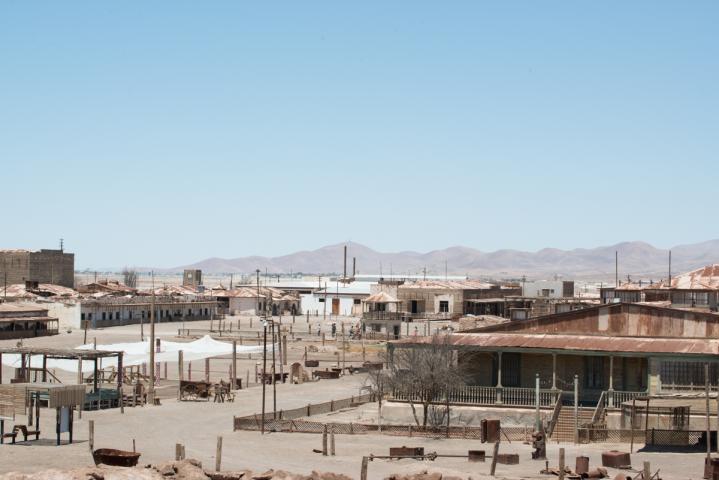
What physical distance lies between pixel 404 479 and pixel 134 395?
68.0ft

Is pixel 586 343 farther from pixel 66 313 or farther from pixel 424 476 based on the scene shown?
pixel 66 313

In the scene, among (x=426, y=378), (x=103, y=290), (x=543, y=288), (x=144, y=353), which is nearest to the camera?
(x=426, y=378)

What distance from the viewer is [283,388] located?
55688 millimetres

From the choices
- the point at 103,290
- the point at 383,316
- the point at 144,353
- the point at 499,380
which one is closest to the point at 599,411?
the point at 499,380

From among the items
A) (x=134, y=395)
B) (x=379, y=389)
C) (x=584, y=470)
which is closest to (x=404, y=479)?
(x=584, y=470)

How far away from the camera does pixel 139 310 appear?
11119cm

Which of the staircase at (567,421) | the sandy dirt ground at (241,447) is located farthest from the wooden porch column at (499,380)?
the sandy dirt ground at (241,447)

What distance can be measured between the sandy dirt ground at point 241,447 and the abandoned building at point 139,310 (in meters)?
50.0

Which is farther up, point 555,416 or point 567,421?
point 555,416

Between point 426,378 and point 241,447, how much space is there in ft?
25.6

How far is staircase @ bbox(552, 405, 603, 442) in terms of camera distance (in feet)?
126

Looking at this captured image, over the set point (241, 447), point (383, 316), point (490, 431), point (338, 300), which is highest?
point (383, 316)

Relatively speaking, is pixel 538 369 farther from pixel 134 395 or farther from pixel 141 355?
pixel 141 355

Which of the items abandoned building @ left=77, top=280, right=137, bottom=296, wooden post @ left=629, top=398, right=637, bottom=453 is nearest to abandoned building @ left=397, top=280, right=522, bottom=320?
abandoned building @ left=77, top=280, right=137, bottom=296
